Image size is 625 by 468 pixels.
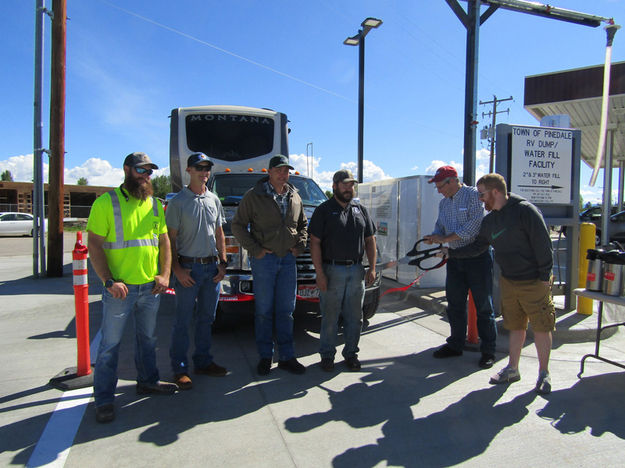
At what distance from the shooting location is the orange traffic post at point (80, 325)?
382cm

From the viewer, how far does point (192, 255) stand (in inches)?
150

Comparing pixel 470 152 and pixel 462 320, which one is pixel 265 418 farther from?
pixel 470 152

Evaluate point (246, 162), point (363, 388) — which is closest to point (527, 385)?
point (363, 388)

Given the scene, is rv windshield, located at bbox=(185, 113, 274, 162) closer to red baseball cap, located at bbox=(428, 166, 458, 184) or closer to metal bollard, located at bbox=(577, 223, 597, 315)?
red baseball cap, located at bbox=(428, 166, 458, 184)

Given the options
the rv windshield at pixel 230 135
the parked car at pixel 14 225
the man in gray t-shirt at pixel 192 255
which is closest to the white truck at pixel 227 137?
the rv windshield at pixel 230 135

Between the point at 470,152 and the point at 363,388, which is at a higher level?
the point at 470,152

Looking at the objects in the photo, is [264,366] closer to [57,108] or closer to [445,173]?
[445,173]

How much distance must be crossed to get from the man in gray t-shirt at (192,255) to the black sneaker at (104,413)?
65 centimetres

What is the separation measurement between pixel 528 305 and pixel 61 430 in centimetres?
375

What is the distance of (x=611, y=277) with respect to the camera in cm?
393

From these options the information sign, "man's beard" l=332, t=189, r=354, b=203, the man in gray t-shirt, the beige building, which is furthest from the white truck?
the beige building

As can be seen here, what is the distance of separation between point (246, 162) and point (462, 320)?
542cm

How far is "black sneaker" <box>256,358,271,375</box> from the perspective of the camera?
162 inches

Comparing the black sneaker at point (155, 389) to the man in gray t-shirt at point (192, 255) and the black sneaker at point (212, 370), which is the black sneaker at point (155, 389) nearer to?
the man in gray t-shirt at point (192, 255)
